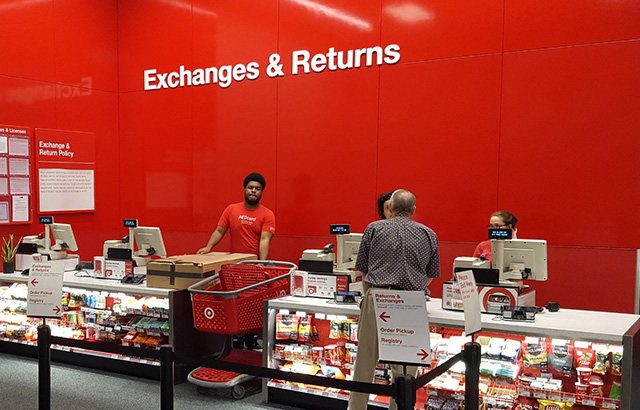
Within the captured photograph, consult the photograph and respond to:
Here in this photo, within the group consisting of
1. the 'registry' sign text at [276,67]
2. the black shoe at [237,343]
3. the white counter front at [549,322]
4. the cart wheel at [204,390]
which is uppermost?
the 'registry' sign text at [276,67]

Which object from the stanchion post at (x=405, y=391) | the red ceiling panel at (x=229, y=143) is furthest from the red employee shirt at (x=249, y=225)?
the stanchion post at (x=405, y=391)

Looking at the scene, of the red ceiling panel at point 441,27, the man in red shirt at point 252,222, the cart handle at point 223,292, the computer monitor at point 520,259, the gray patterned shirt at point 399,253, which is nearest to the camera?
the gray patterned shirt at point 399,253

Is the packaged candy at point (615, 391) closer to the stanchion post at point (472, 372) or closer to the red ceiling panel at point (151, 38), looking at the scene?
the stanchion post at point (472, 372)

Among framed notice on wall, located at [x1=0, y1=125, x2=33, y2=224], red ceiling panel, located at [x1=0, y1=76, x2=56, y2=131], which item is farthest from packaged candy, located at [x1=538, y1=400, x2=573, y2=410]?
red ceiling panel, located at [x1=0, y1=76, x2=56, y2=131]

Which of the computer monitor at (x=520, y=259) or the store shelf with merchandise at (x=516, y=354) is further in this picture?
the computer monitor at (x=520, y=259)

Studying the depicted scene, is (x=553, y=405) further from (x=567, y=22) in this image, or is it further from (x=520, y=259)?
(x=567, y=22)

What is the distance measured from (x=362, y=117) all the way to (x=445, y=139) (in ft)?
3.20

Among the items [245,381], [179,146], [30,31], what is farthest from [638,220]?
[30,31]

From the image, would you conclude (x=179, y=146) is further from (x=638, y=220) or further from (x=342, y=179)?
(x=638, y=220)

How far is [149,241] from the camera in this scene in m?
5.79

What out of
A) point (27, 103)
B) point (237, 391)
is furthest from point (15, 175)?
point (237, 391)

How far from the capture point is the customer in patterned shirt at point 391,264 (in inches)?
151

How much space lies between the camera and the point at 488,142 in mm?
6148

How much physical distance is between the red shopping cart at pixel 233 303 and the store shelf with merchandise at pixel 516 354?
181mm
